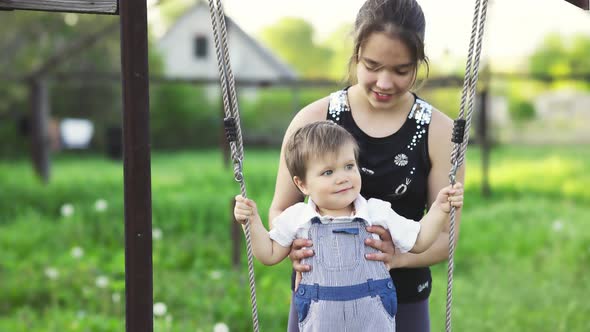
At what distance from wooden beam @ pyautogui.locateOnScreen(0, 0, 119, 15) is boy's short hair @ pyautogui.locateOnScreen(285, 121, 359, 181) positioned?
797mm

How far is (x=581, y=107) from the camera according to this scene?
66.0 ft

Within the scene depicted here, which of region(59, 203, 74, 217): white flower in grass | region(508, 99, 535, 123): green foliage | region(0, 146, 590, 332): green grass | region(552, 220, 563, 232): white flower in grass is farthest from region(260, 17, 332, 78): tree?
region(552, 220, 563, 232): white flower in grass

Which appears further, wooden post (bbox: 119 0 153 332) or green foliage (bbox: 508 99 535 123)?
green foliage (bbox: 508 99 535 123)

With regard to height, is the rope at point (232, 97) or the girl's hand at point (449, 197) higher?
the rope at point (232, 97)

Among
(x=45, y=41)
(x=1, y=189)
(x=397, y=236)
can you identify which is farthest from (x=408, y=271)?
A: (x=45, y=41)

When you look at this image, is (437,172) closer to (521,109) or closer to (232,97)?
(232,97)

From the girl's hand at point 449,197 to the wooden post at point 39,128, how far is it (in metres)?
7.38

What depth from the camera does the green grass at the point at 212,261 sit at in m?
4.57

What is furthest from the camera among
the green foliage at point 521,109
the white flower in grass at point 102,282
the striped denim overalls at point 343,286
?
the green foliage at point 521,109

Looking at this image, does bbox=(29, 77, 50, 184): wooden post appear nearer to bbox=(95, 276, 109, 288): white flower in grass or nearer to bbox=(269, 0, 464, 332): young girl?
bbox=(95, 276, 109, 288): white flower in grass

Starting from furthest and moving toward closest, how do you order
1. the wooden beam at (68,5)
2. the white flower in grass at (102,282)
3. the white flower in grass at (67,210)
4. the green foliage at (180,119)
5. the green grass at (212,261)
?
the green foliage at (180,119), the white flower in grass at (67,210), the white flower in grass at (102,282), the green grass at (212,261), the wooden beam at (68,5)

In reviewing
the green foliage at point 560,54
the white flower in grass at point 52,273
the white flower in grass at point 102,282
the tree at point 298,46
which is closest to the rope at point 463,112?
the white flower in grass at point 102,282

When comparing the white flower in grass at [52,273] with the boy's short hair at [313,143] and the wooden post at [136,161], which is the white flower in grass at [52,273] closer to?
the wooden post at [136,161]

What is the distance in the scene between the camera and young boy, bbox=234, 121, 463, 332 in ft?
6.86
